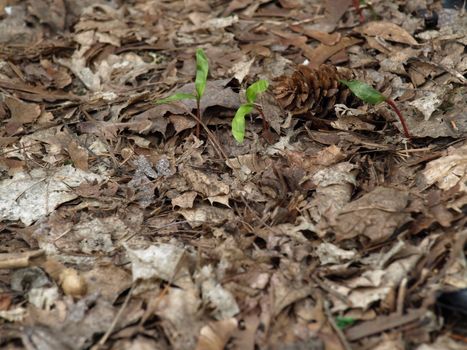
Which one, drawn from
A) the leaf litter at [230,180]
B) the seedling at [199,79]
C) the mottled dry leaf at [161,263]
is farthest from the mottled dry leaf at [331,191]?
the seedling at [199,79]

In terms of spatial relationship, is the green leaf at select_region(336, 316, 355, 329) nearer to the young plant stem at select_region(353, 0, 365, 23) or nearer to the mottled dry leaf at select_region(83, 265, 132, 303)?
the mottled dry leaf at select_region(83, 265, 132, 303)

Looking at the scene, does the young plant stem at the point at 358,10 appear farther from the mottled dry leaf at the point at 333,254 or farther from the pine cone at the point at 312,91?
the mottled dry leaf at the point at 333,254

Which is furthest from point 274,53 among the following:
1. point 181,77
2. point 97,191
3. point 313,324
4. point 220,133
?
point 313,324

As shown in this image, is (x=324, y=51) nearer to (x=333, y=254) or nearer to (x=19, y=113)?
(x=333, y=254)

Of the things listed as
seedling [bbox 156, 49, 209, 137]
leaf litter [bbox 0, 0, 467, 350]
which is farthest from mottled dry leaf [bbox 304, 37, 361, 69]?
seedling [bbox 156, 49, 209, 137]

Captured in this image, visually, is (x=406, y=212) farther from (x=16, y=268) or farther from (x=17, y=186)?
(x=17, y=186)

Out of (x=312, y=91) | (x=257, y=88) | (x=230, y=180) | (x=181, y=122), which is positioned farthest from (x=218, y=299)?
(x=312, y=91)

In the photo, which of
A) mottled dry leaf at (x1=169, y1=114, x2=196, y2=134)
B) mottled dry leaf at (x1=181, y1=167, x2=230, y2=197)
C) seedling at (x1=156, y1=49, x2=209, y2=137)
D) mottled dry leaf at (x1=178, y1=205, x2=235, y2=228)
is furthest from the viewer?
mottled dry leaf at (x1=169, y1=114, x2=196, y2=134)
